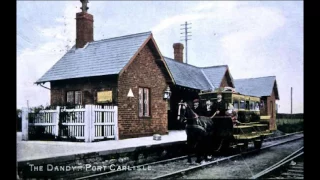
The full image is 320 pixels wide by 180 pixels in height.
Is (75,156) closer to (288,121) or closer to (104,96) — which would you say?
(104,96)

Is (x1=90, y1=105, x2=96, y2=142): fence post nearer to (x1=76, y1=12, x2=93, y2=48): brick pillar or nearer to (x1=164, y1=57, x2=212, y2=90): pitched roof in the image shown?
(x1=76, y1=12, x2=93, y2=48): brick pillar

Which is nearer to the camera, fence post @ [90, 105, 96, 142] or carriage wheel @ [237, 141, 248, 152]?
carriage wheel @ [237, 141, 248, 152]

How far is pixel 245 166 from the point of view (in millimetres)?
3203

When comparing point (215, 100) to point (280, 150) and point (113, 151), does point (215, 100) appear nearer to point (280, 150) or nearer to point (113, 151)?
point (280, 150)

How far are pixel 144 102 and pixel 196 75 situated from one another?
607mm

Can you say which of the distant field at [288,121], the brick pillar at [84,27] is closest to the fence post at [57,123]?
the brick pillar at [84,27]

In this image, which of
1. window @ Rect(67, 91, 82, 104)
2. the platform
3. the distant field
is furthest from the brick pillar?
the distant field

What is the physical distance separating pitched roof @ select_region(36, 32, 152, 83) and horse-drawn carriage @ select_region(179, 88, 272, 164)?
2.86 ft

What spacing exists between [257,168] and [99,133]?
5.55ft

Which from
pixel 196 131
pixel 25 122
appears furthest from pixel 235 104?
pixel 25 122

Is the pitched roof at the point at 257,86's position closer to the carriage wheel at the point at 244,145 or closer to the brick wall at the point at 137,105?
the carriage wheel at the point at 244,145

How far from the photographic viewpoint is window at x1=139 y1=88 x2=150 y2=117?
372 centimetres

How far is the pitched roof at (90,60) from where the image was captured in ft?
11.8
